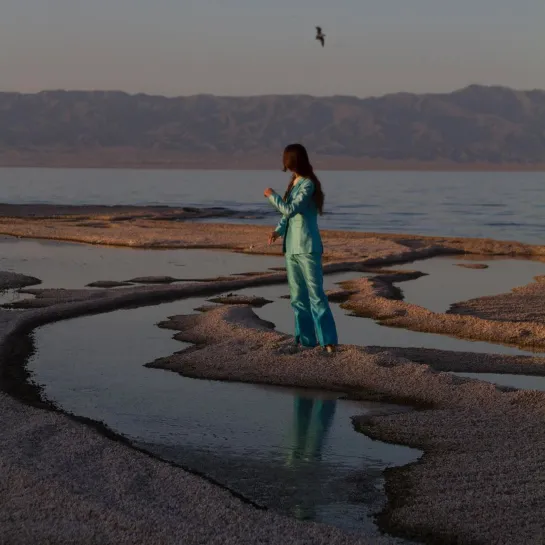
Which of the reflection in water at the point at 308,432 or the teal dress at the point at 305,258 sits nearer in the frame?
the reflection in water at the point at 308,432

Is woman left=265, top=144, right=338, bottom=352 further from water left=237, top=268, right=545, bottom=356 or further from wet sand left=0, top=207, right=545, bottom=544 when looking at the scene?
water left=237, top=268, right=545, bottom=356

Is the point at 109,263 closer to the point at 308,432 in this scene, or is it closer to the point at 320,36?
the point at 320,36

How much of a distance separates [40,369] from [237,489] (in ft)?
17.0

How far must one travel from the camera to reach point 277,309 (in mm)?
17750

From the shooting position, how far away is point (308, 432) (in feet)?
30.5

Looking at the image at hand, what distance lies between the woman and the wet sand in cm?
39

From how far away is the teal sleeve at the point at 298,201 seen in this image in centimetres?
1151

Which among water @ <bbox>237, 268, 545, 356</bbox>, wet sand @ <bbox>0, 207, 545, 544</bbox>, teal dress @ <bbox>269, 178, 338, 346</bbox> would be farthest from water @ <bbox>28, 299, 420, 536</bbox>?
water @ <bbox>237, 268, 545, 356</bbox>

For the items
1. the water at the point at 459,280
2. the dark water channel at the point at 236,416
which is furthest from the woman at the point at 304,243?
the water at the point at 459,280

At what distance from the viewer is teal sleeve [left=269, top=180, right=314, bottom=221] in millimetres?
11508

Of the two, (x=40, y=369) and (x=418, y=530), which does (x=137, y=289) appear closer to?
(x=40, y=369)

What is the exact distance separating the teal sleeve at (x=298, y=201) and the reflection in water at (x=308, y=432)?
7.28 feet

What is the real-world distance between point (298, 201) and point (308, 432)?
3.20 meters

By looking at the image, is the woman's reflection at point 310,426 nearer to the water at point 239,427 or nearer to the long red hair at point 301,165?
the water at point 239,427
